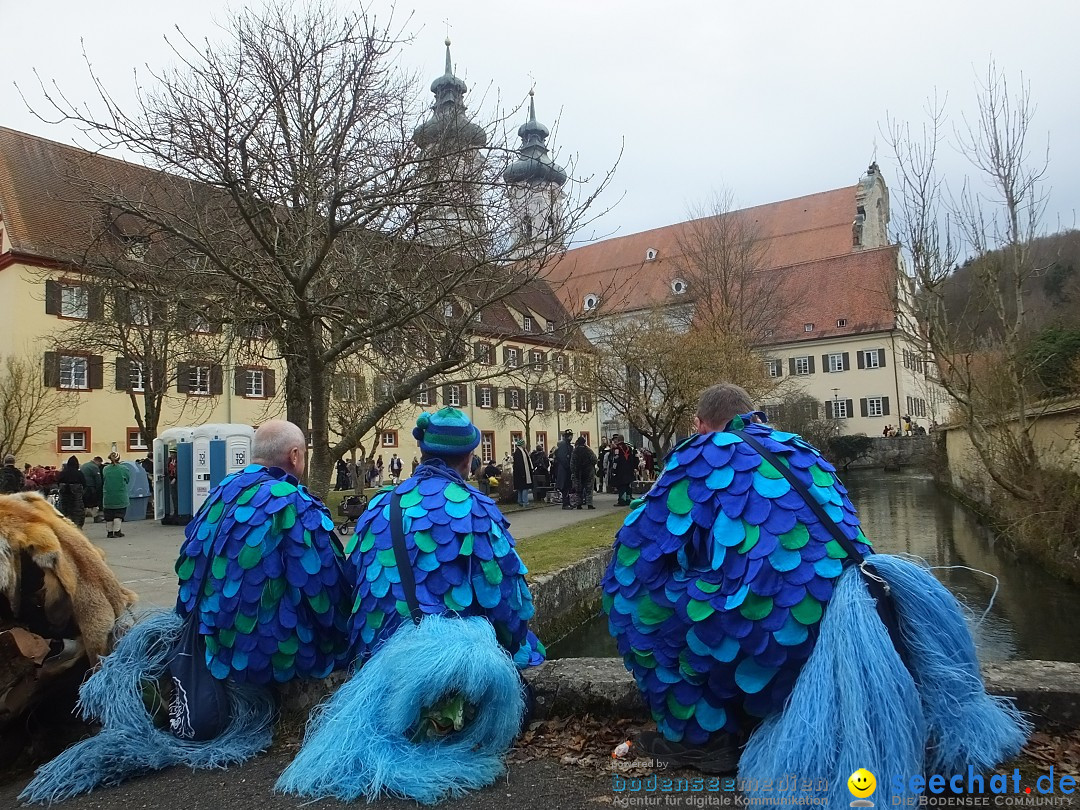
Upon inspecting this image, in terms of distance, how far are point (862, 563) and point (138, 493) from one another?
18944 millimetres

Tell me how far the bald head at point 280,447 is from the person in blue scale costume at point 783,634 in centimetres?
162

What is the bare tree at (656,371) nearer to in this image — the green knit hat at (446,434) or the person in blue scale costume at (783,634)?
the green knit hat at (446,434)

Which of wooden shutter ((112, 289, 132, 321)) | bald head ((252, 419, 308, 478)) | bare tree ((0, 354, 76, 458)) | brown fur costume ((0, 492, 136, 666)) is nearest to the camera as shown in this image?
brown fur costume ((0, 492, 136, 666))

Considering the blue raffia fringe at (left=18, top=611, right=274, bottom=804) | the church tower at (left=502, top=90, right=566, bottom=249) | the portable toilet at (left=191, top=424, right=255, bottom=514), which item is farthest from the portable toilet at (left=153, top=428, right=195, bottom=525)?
the blue raffia fringe at (left=18, top=611, right=274, bottom=804)

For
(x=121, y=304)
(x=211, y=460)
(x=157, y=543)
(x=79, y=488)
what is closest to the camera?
(x=121, y=304)

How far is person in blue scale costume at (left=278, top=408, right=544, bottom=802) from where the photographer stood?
8.88 feet

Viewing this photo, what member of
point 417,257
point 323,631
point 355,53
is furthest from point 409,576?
point 355,53

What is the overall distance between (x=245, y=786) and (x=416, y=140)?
619 centimetres

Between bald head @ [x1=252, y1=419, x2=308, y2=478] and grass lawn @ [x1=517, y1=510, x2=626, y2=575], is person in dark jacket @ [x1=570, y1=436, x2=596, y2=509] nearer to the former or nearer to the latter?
grass lawn @ [x1=517, y1=510, x2=626, y2=575]

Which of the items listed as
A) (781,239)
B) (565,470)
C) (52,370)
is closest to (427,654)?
(565,470)

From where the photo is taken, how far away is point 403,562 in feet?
10.2

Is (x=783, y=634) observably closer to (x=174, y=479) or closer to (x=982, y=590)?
(x=982, y=590)

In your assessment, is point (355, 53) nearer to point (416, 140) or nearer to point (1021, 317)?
point (416, 140)

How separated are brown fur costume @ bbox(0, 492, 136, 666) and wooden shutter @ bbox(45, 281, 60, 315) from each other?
1040 inches
